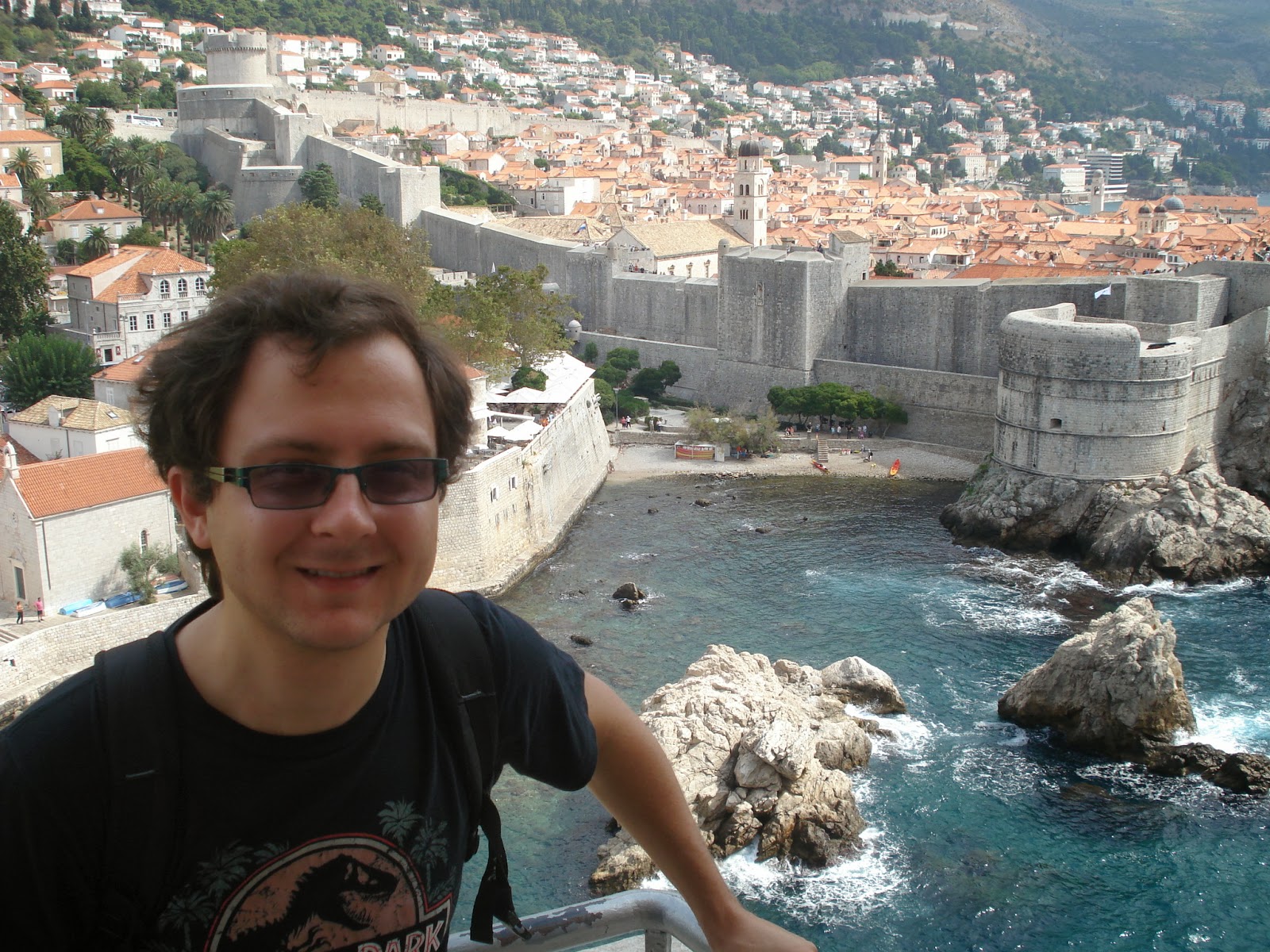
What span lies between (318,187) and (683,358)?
12.3m

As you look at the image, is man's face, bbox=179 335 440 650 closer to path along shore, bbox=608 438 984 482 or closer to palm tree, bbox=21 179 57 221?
path along shore, bbox=608 438 984 482

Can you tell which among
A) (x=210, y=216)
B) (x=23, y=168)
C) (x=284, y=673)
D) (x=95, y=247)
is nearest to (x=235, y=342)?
(x=284, y=673)

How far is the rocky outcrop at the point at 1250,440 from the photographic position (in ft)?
70.0

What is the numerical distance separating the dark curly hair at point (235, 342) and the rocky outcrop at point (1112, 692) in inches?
490

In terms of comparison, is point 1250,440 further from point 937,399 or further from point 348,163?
point 348,163

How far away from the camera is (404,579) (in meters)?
1.52

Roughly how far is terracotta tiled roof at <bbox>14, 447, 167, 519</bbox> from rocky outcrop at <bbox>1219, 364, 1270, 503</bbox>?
16.8m

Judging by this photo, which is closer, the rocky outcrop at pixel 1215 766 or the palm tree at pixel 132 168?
the rocky outcrop at pixel 1215 766

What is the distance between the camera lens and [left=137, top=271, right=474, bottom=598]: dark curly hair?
→ 4.88 ft

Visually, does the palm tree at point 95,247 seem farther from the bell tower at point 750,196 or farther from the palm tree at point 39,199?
the bell tower at point 750,196

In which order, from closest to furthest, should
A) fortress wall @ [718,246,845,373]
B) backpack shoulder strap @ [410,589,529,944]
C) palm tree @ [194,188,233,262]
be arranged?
backpack shoulder strap @ [410,589,529,944], fortress wall @ [718,246,845,373], palm tree @ [194,188,233,262]

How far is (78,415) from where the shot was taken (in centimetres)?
1662

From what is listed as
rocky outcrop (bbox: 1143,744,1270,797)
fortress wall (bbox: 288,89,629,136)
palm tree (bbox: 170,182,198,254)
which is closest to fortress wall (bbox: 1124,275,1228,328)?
rocky outcrop (bbox: 1143,744,1270,797)

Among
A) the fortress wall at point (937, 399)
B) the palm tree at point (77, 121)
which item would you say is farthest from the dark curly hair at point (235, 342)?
the palm tree at point (77, 121)
